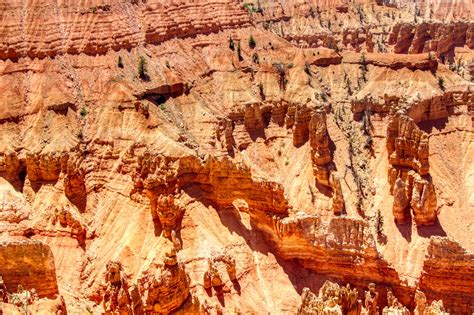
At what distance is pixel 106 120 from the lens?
48.0 metres

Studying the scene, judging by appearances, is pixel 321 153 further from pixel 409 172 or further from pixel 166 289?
pixel 166 289

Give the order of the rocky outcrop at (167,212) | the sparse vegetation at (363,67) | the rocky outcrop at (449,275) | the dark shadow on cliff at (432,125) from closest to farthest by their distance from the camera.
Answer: the rocky outcrop at (449,275) < the rocky outcrop at (167,212) < the dark shadow on cliff at (432,125) < the sparse vegetation at (363,67)

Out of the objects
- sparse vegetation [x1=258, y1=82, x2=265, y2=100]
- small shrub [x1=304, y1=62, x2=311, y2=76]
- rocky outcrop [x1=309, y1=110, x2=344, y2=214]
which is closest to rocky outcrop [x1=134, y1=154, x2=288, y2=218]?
rocky outcrop [x1=309, y1=110, x2=344, y2=214]

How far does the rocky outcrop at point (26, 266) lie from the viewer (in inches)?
1206

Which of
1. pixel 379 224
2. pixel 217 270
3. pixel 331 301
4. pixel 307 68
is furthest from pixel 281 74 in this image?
pixel 331 301

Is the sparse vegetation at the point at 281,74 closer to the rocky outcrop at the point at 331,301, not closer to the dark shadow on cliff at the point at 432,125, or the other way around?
the dark shadow on cliff at the point at 432,125

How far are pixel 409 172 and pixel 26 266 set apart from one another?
91.3ft

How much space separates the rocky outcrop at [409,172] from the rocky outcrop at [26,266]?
81.6 ft

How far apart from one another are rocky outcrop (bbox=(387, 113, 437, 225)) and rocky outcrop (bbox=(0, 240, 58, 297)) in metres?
24.9

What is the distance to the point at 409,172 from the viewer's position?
4422 cm

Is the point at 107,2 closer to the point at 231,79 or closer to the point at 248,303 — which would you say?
the point at 231,79

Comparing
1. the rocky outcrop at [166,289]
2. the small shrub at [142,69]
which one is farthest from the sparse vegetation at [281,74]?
the rocky outcrop at [166,289]

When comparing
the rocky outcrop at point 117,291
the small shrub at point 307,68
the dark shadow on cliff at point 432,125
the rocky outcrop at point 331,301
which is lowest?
the rocky outcrop at point 117,291

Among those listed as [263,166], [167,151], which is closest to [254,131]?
[263,166]
